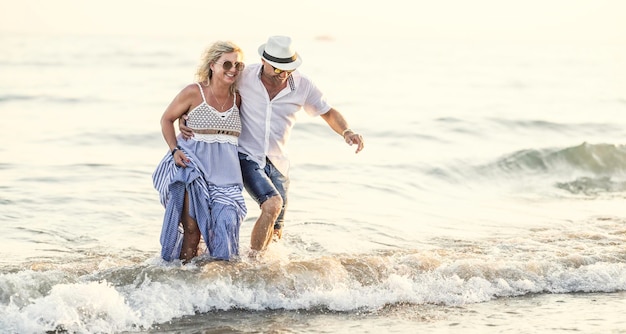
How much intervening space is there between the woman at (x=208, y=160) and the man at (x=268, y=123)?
121mm

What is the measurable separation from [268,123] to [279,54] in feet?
1.83

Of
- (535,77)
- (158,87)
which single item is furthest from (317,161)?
(535,77)

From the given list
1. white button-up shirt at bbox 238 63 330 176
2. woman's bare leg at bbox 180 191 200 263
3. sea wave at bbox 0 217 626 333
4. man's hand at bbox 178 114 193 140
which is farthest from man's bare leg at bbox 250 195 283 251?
man's hand at bbox 178 114 193 140

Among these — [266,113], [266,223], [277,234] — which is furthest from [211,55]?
[277,234]

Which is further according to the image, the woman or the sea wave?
the woman

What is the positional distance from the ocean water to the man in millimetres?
550

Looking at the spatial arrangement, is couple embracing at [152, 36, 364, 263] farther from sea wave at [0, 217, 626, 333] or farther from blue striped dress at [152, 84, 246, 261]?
sea wave at [0, 217, 626, 333]

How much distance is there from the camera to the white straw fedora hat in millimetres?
6727

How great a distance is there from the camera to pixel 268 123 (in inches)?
275

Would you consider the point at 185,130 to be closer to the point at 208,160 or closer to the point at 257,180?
the point at 208,160

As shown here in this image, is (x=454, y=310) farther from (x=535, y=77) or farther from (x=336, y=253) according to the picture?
(x=535, y=77)

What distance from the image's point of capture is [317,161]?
14.2 meters

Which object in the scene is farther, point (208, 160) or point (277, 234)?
point (277, 234)

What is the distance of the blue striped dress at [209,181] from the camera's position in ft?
22.2
